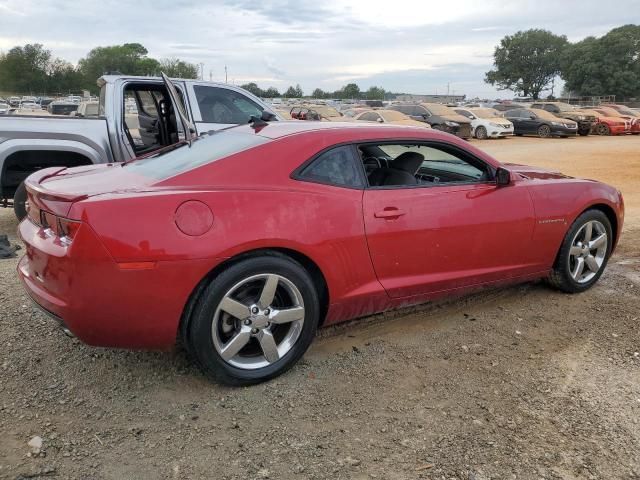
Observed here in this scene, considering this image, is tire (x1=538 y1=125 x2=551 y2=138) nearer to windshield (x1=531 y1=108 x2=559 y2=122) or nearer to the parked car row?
the parked car row

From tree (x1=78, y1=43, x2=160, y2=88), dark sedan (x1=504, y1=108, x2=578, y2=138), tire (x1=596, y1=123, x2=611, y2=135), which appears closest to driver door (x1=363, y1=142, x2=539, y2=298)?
dark sedan (x1=504, y1=108, x2=578, y2=138)

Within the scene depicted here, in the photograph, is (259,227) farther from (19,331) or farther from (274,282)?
(19,331)

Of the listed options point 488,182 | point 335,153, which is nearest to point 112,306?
point 335,153

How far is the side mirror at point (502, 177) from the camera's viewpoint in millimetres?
4062

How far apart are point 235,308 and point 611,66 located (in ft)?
263

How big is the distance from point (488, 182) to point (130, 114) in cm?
460

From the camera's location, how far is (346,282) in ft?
11.3

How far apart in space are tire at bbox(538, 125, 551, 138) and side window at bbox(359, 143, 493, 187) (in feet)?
78.4

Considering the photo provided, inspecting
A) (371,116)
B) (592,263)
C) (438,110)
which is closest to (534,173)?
(592,263)

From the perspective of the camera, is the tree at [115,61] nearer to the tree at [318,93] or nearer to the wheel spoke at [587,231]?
the tree at [318,93]

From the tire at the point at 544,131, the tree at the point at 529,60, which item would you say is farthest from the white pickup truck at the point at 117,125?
the tree at the point at 529,60

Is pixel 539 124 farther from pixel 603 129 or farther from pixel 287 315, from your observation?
pixel 287 315

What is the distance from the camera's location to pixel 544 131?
26078 millimetres

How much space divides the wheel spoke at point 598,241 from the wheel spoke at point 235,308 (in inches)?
124
